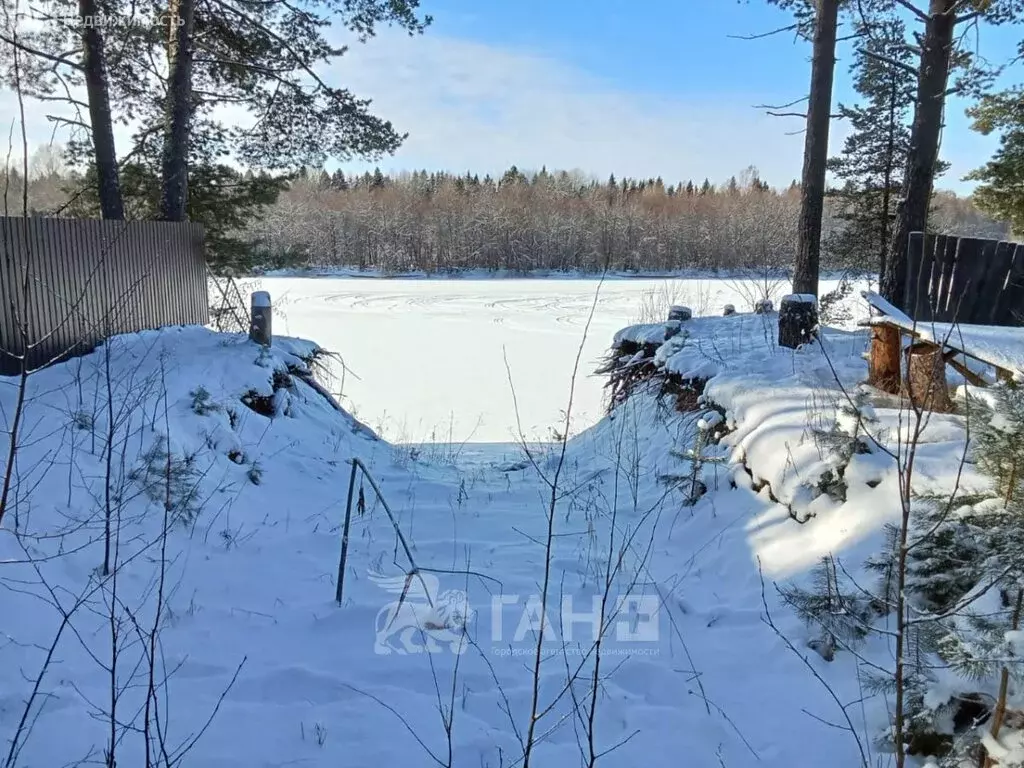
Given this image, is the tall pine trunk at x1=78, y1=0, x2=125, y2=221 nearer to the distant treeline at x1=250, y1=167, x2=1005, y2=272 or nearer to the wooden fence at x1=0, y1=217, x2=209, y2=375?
the wooden fence at x1=0, y1=217, x2=209, y2=375

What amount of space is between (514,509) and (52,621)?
333 cm

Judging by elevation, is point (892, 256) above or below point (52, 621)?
above

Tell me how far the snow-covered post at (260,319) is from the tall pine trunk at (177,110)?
8.68 feet

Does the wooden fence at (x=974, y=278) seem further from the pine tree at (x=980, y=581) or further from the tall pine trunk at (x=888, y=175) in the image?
the tall pine trunk at (x=888, y=175)

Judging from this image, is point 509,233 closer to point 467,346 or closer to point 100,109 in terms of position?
point 467,346

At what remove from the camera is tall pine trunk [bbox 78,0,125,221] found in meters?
8.92

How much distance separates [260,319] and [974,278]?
7.40 m

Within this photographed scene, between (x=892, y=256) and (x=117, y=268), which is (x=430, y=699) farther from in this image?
(x=892, y=256)

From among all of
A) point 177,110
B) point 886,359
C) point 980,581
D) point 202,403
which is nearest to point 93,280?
point 202,403

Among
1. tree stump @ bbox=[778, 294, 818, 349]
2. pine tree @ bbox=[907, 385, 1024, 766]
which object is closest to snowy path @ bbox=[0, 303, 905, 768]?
pine tree @ bbox=[907, 385, 1024, 766]

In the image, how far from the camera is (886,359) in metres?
5.12

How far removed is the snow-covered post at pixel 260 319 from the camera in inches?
312

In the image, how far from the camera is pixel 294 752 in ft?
8.13

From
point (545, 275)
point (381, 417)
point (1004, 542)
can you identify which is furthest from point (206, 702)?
point (545, 275)
